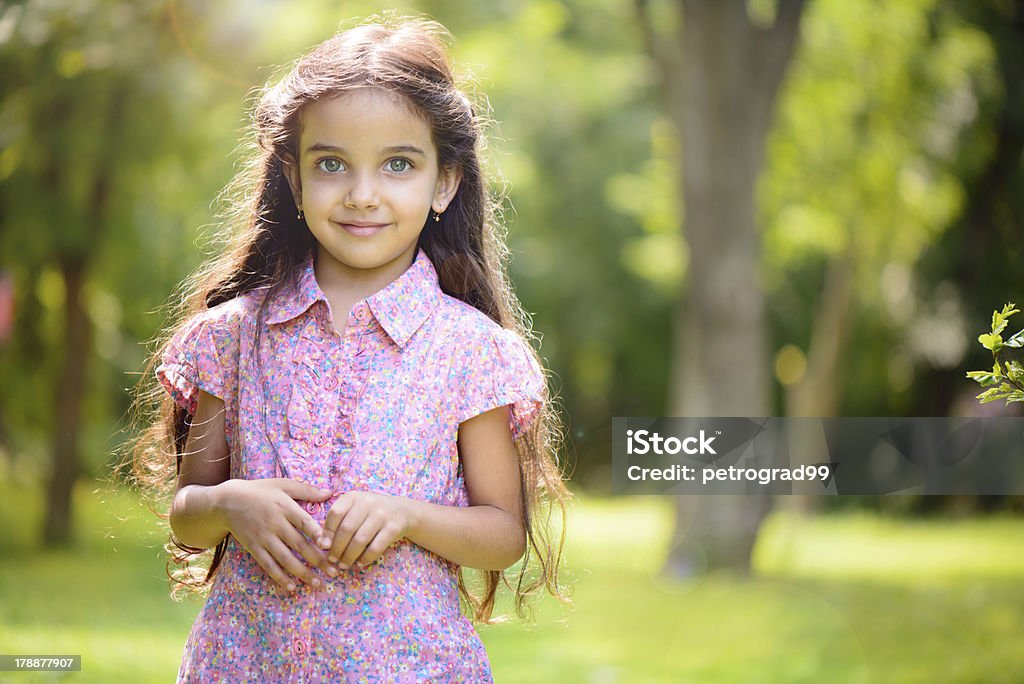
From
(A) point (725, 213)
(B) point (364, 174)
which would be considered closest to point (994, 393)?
(B) point (364, 174)

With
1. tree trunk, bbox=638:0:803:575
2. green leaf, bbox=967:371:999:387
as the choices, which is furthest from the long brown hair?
tree trunk, bbox=638:0:803:575

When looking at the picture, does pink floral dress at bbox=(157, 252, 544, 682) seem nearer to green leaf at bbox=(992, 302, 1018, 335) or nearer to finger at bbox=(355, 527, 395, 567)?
finger at bbox=(355, 527, 395, 567)

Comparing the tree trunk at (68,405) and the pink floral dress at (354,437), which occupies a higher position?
the tree trunk at (68,405)

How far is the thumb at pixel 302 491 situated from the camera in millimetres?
1466

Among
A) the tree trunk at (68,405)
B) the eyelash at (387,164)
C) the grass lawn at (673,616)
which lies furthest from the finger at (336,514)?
the tree trunk at (68,405)

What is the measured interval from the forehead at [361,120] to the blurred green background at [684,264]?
302 millimetres

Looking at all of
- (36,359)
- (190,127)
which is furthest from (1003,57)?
(36,359)

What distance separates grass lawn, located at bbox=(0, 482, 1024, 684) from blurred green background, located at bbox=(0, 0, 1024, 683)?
0.02 m

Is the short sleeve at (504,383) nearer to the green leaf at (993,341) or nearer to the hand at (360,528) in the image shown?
the hand at (360,528)

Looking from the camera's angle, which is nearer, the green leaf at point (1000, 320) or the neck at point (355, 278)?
the green leaf at point (1000, 320)

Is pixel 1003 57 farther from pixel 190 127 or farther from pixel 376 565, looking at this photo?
pixel 376 565

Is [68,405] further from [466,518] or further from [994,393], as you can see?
[994,393]

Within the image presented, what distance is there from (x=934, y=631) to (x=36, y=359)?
5.60 metres

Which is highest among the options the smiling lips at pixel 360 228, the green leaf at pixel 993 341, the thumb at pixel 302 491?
the smiling lips at pixel 360 228
